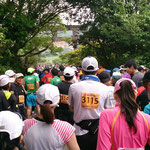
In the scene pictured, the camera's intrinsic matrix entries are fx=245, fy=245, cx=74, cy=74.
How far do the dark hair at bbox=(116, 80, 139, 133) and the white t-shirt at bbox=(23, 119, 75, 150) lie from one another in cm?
60

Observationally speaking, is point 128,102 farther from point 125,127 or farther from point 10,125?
point 10,125

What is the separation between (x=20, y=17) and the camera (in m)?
13.9

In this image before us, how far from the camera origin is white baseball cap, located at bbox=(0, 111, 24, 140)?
6.70ft

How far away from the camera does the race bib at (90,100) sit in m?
3.65

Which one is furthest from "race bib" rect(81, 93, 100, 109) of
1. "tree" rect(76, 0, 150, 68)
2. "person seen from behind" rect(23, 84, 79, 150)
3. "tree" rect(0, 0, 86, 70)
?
"tree" rect(0, 0, 86, 70)

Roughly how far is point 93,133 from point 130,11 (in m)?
11.6

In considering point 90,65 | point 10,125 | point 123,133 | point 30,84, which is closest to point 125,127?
point 123,133

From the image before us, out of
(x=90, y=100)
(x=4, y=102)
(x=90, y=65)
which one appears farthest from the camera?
(x=4, y=102)

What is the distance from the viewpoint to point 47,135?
99.3 inches

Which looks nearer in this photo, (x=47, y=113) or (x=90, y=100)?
(x=47, y=113)

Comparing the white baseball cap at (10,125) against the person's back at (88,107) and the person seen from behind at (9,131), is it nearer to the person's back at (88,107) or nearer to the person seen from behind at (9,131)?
the person seen from behind at (9,131)

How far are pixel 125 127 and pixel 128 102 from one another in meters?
0.24

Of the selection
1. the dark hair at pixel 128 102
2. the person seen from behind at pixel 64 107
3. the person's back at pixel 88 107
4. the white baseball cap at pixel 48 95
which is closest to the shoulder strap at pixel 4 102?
the person seen from behind at pixel 64 107

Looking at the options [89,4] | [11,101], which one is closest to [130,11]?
[89,4]
